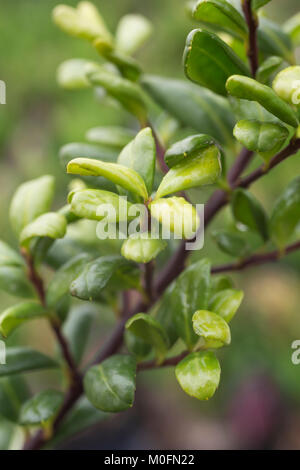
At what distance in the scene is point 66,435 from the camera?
65 cm

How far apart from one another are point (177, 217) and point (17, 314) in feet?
0.70

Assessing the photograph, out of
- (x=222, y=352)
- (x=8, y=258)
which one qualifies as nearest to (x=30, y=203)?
(x=8, y=258)

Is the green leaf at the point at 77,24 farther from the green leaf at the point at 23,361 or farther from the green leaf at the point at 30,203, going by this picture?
the green leaf at the point at 23,361

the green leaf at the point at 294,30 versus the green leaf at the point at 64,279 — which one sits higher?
the green leaf at the point at 294,30

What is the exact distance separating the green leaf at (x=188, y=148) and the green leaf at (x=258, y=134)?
0.09 feet

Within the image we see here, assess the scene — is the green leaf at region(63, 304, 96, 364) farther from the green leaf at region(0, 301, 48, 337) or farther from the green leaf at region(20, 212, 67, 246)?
the green leaf at region(20, 212, 67, 246)

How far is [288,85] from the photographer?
→ 43 cm

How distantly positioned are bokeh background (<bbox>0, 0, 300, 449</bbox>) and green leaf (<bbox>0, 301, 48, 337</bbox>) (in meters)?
1.30

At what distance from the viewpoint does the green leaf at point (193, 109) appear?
60 centimetres

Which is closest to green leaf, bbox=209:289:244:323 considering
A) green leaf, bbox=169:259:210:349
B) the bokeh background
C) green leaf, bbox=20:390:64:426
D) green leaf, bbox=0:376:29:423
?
green leaf, bbox=169:259:210:349

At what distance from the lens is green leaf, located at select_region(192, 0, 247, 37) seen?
0.44 meters

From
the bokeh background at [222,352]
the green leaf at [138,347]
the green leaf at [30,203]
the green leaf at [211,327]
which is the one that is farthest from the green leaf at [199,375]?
the bokeh background at [222,352]

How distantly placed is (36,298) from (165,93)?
28cm

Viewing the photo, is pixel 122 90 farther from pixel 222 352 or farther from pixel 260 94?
pixel 222 352
